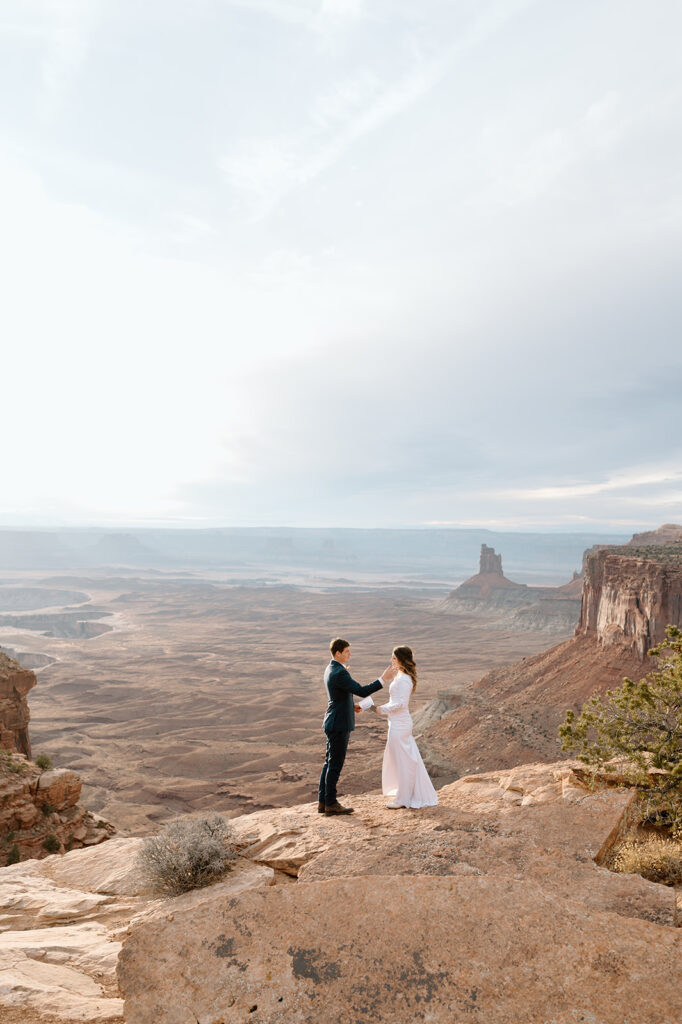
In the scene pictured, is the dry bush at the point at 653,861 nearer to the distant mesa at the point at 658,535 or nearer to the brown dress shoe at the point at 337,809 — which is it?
the brown dress shoe at the point at 337,809

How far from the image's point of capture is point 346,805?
664 centimetres

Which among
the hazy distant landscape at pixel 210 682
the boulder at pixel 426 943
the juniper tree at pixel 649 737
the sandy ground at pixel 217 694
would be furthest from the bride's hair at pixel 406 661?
the hazy distant landscape at pixel 210 682

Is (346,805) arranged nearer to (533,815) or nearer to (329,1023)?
(533,815)

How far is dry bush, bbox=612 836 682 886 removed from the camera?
4852mm

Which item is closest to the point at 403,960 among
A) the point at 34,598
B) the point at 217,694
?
the point at 217,694

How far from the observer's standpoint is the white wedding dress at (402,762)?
614 centimetres

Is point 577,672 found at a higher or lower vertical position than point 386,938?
lower

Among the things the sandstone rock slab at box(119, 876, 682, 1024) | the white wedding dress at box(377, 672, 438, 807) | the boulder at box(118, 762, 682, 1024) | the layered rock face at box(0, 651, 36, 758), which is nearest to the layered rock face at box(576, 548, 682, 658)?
the white wedding dress at box(377, 672, 438, 807)

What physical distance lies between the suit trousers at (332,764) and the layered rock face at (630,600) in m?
26.0

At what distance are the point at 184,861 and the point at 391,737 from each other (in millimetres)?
2671

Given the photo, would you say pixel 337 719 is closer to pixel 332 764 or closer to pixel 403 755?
pixel 332 764

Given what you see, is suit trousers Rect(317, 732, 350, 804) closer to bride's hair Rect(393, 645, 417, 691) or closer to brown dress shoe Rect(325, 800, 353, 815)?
brown dress shoe Rect(325, 800, 353, 815)

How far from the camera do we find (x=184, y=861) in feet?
16.0

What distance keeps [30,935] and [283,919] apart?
2.63 metres
